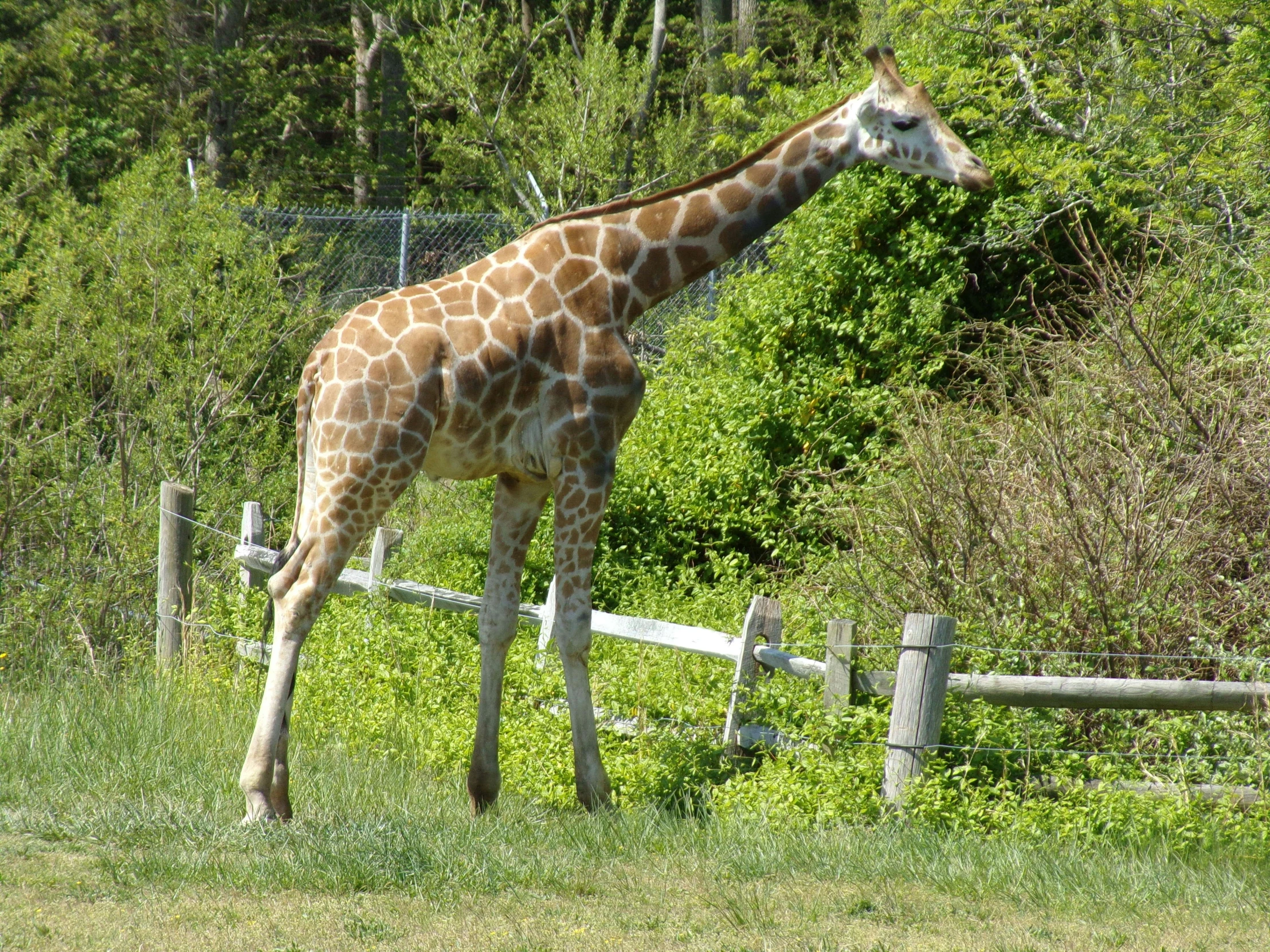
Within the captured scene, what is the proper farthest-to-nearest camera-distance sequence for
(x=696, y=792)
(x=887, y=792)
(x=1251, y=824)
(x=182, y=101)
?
(x=182, y=101), (x=696, y=792), (x=887, y=792), (x=1251, y=824)

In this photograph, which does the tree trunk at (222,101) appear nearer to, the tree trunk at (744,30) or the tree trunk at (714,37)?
the tree trunk at (714,37)

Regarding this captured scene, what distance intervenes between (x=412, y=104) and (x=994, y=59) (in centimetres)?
1135

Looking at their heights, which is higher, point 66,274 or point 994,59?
point 994,59

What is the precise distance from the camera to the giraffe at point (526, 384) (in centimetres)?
499

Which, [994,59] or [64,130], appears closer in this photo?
[994,59]

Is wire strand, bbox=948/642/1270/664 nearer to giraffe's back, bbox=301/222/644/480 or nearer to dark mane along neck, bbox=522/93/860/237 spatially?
giraffe's back, bbox=301/222/644/480

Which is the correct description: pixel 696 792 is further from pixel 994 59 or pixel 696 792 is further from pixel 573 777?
pixel 994 59

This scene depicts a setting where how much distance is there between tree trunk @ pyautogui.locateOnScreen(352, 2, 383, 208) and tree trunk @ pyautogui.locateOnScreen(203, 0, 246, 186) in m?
1.91

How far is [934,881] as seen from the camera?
4.52m

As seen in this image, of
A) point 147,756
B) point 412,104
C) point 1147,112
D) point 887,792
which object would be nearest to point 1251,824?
point 887,792

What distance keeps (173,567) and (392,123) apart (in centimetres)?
1322

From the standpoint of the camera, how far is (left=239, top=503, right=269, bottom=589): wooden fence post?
8.41 meters

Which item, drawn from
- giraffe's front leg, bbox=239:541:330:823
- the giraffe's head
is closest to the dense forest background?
the giraffe's head

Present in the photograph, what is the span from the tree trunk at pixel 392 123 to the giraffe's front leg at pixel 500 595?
14322mm
